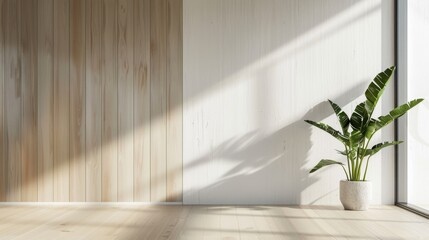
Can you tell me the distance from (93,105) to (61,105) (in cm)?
26

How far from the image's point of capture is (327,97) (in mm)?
3828

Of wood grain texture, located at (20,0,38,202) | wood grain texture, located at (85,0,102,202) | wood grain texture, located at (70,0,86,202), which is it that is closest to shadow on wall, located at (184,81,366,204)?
wood grain texture, located at (85,0,102,202)

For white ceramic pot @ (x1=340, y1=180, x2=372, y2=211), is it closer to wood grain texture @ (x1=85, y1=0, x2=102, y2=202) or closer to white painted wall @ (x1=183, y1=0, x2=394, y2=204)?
white painted wall @ (x1=183, y1=0, x2=394, y2=204)

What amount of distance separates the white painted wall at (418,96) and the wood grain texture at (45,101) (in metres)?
2.84

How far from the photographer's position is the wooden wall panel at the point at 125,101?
385 cm

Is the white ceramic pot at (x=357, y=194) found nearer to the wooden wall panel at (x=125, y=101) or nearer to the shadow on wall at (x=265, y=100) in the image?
the shadow on wall at (x=265, y=100)

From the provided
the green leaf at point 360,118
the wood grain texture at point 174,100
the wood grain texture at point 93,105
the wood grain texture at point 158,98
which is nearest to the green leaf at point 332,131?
the green leaf at point 360,118

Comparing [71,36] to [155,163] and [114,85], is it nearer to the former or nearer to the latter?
[114,85]

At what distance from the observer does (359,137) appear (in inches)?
136

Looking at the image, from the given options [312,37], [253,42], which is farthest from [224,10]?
[312,37]

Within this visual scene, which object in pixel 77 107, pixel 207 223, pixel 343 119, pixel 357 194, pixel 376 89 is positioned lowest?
pixel 207 223

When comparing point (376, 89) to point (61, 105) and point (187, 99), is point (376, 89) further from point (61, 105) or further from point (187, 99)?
point (61, 105)

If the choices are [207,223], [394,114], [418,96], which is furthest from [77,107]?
[418,96]

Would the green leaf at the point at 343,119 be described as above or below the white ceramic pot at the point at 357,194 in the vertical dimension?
above
